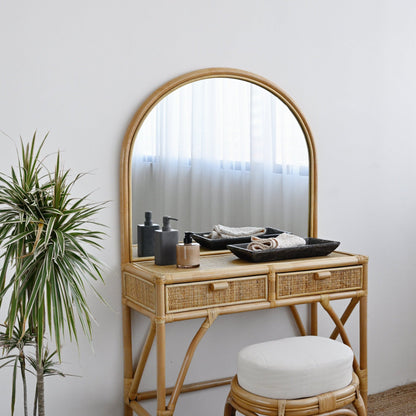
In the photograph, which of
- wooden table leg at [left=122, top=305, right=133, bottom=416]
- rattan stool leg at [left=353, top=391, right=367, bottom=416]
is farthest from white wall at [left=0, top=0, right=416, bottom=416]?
rattan stool leg at [left=353, top=391, right=367, bottom=416]

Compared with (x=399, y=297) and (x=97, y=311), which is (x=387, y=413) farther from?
(x=97, y=311)

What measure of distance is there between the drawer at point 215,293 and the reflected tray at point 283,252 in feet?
0.28

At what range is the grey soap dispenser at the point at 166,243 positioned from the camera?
2256mm

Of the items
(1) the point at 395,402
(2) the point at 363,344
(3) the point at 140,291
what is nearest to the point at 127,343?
(3) the point at 140,291

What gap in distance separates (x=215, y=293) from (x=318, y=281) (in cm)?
46

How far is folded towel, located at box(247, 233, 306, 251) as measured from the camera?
7.72 ft

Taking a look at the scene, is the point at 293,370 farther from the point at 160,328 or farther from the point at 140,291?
the point at 140,291

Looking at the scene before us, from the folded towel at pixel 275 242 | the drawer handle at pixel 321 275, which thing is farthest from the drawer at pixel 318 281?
the folded towel at pixel 275 242

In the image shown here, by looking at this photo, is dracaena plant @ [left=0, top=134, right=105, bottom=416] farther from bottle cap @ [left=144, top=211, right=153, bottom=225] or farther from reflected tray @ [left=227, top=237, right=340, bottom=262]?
reflected tray @ [left=227, top=237, right=340, bottom=262]

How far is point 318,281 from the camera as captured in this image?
2.38 m

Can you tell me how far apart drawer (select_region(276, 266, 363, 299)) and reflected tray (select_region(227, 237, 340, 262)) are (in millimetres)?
81

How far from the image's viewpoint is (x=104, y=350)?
2369 millimetres

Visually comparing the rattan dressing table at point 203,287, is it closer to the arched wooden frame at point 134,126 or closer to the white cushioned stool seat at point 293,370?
the arched wooden frame at point 134,126

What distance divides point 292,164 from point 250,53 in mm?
525
